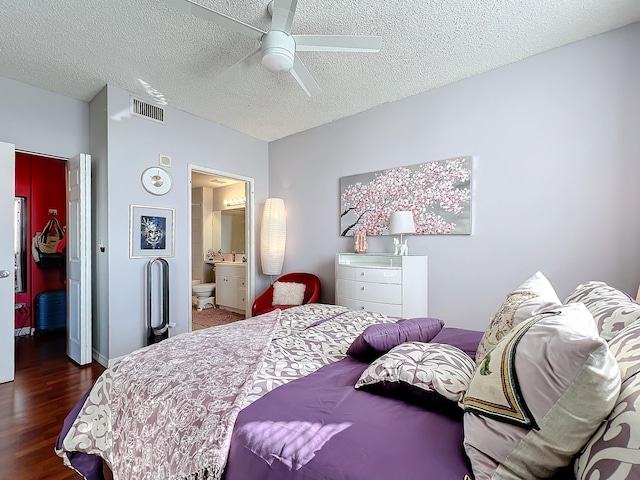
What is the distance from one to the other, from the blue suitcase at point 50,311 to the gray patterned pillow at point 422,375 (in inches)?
193

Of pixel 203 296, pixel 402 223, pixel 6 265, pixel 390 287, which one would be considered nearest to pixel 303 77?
pixel 402 223

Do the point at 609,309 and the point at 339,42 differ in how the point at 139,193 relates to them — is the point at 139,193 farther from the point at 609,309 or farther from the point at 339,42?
the point at 609,309

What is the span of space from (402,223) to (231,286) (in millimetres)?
3572

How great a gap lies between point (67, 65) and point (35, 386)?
9.30 feet

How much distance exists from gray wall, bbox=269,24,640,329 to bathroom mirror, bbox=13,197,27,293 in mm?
4626

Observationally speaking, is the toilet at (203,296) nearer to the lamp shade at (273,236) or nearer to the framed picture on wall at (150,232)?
the lamp shade at (273,236)

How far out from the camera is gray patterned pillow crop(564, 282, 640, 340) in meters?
0.90

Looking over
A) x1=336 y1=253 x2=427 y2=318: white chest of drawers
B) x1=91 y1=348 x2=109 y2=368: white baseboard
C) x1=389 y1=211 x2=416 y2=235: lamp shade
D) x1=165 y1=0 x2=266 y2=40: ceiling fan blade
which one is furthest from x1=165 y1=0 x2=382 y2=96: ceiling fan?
x1=91 y1=348 x2=109 y2=368: white baseboard

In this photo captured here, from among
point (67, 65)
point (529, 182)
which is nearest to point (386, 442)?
point (529, 182)

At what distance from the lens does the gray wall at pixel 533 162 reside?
226 cm

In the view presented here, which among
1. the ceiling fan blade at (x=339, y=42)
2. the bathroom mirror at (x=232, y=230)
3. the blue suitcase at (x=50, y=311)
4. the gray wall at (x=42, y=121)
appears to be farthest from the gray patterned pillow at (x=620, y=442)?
the bathroom mirror at (x=232, y=230)

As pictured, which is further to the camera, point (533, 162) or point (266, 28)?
point (533, 162)

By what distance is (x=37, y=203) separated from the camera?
167 inches

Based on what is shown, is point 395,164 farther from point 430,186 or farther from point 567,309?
Result: point 567,309
